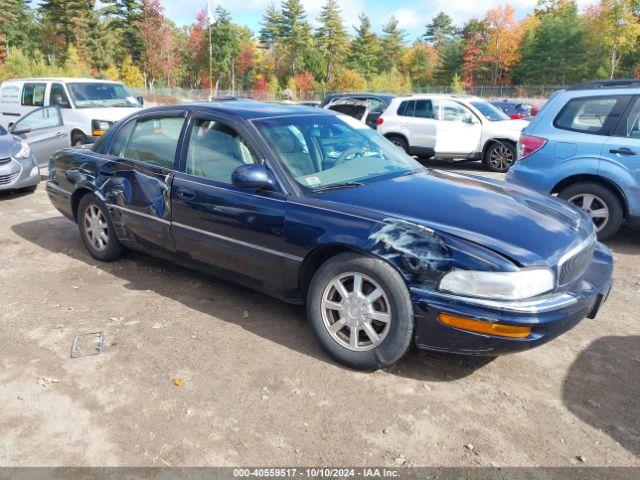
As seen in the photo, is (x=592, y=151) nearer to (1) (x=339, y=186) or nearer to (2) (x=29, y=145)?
(1) (x=339, y=186)

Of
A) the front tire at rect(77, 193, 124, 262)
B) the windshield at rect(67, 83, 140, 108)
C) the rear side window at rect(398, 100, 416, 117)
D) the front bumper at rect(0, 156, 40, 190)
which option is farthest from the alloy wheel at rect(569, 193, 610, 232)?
the windshield at rect(67, 83, 140, 108)

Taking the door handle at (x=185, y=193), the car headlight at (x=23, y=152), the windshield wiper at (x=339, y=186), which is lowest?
the car headlight at (x=23, y=152)

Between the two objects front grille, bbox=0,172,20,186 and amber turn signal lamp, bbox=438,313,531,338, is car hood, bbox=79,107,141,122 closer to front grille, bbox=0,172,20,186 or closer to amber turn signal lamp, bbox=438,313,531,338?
front grille, bbox=0,172,20,186

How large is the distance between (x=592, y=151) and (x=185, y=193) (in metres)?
4.37

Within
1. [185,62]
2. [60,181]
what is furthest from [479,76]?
[60,181]

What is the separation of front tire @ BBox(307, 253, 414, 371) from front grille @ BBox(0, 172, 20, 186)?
6.60m

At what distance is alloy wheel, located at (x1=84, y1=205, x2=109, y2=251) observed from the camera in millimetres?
5203

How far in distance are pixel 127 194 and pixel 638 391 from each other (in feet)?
13.6

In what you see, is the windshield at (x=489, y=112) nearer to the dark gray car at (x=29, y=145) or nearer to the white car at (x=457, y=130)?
the white car at (x=457, y=130)

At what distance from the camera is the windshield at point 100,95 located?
11703mm

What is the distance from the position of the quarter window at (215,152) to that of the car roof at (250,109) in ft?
0.46

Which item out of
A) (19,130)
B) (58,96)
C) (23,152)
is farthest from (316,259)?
(58,96)

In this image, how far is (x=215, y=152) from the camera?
13.6 ft

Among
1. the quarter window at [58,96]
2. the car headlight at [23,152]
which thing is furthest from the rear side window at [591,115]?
the quarter window at [58,96]
